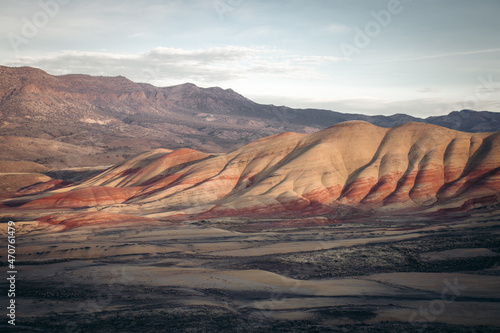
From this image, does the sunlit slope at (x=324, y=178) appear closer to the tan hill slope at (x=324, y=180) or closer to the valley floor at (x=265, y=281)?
the tan hill slope at (x=324, y=180)

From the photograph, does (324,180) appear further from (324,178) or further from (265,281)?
(265,281)

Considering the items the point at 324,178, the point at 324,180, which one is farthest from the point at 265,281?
the point at 324,178

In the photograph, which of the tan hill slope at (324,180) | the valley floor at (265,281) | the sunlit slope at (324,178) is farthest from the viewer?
the sunlit slope at (324,178)

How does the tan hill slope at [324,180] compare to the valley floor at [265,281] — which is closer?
the valley floor at [265,281]

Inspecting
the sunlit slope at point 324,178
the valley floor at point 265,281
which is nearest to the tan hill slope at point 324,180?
the sunlit slope at point 324,178

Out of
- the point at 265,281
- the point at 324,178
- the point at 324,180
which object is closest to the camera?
the point at 265,281

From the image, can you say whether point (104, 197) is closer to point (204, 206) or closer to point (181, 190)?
point (181, 190)

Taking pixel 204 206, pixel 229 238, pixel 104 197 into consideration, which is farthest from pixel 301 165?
pixel 104 197
